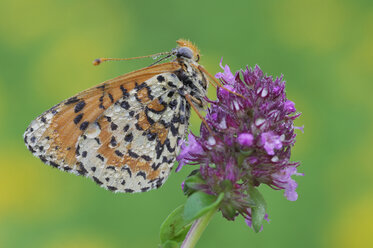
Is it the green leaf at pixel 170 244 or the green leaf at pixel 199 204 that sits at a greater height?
the green leaf at pixel 199 204

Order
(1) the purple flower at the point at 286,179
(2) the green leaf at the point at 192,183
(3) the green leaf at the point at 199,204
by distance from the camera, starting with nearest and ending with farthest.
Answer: (3) the green leaf at the point at 199,204
(2) the green leaf at the point at 192,183
(1) the purple flower at the point at 286,179

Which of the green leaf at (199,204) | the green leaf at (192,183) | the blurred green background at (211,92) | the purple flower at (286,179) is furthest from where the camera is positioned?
the blurred green background at (211,92)

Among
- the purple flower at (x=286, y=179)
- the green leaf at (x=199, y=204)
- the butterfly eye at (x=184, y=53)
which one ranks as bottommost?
the green leaf at (x=199, y=204)

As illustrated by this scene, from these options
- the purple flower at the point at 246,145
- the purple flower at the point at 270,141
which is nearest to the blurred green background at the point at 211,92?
the purple flower at the point at 246,145

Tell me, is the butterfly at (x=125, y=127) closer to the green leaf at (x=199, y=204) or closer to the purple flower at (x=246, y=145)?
the purple flower at (x=246, y=145)

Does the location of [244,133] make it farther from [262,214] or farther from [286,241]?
[286,241]

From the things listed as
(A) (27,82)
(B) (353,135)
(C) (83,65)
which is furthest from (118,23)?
(B) (353,135)
